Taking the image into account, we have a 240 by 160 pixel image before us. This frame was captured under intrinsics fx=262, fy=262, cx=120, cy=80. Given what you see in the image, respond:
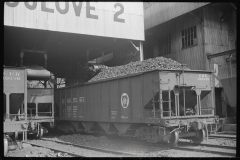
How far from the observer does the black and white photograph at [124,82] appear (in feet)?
35.5

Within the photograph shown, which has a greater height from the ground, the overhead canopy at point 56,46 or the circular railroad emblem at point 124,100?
the overhead canopy at point 56,46

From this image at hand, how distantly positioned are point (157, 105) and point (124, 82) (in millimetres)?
2161

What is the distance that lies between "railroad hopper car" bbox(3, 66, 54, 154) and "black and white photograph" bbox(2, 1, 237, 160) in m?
0.04

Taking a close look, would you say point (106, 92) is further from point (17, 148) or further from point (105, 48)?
point (105, 48)

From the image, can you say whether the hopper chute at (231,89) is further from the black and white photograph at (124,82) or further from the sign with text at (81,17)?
the sign with text at (81,17)

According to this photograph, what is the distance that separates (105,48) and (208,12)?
9234 mm

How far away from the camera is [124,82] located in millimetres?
12703

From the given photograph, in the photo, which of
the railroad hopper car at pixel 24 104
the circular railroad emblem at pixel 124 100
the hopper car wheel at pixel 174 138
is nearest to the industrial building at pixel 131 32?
the railroad hopper car at pixel 24 104

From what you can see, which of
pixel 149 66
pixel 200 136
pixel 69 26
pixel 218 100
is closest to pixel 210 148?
pixel 200 136

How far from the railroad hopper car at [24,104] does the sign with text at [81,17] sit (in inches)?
143

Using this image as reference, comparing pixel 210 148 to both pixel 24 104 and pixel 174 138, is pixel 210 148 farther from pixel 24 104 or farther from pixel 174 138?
pixel 24 104

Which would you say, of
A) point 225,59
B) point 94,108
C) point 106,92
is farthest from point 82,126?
point 225,59

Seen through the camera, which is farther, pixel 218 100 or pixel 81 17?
pixel 218 100

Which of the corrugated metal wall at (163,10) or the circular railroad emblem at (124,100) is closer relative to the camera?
the circular railroad emblem at (124,100)
